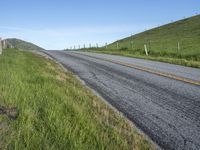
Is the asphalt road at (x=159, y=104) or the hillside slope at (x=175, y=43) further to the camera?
the hillside slope at (x=175, y=43)

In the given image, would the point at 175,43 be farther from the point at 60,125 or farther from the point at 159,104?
the point at 60,125

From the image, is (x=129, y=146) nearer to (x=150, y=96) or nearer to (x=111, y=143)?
(x=111, y=143)

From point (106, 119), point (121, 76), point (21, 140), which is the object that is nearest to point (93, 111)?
point (106, 119)

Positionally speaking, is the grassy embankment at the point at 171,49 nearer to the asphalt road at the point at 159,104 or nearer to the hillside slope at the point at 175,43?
the hillside slope at the point at 175,43

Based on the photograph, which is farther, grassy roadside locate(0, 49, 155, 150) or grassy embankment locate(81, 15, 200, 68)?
grassy embankment locate(81, 15, 200, 68)

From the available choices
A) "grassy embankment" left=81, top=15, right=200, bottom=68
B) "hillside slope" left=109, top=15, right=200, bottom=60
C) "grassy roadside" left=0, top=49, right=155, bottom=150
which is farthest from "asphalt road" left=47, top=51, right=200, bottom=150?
"hillside slope" left=109, top=15, right=200, bottom=60

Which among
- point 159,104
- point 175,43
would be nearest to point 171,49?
point 175,43

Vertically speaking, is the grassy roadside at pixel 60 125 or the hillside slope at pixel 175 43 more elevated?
the hillside slope at pixel 175 43

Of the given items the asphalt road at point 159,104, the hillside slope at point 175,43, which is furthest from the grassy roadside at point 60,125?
the hillside slope at point 175,43

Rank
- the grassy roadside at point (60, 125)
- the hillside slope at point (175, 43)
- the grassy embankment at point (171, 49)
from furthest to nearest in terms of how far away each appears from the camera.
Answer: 1. the hillside slope at point (175, 43)
2. the grassy embankment at point (171, 49)
3. the grassy roadside at point (60, 125)

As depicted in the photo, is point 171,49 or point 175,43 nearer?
point 171,49

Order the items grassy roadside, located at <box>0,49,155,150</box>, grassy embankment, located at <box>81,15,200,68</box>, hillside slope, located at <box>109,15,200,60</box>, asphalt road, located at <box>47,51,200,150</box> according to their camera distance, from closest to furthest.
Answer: grassy roadside, located at <box>0,49,155,150</box> < asphalt road, located at <box>47,51,200,150</box> < grassy embankment, located at <box>81,15,200,68</box> < hillside slope, located at <box>109,15,200,60</box>

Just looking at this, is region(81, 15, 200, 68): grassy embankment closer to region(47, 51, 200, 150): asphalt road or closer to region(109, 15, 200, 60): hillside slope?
region(109, 15, 200, 60): hillside slope

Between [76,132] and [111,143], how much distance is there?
534mm
